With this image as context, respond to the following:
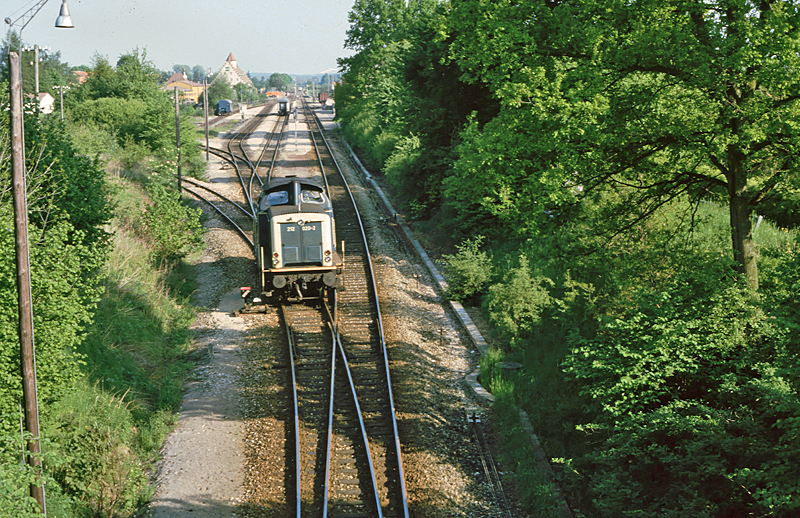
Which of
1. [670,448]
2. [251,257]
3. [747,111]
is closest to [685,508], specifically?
[670,448]

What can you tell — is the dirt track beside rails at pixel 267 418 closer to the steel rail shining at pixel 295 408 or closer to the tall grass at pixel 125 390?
the steel rail shining at pixel 295 408

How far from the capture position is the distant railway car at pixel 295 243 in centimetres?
1795

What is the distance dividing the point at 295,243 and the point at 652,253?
9.28m

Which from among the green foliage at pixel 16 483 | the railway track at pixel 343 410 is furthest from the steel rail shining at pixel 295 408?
the green foliage at pixel 16 483

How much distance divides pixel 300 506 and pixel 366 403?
3609 millimetres

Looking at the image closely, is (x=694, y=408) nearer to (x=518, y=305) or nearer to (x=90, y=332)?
(x=518, y=305)

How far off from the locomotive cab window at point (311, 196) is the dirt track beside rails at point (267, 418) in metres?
3.36

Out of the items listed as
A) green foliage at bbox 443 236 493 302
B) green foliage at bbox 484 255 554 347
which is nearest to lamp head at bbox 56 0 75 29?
green foliage at bbox 484 255 554 347

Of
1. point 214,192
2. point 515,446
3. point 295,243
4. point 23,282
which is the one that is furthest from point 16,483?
point 214,192

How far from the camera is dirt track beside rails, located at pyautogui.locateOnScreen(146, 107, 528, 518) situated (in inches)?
414

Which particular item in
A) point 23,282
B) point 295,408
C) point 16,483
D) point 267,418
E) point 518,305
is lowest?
point 267,418

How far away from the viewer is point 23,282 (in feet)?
29.3

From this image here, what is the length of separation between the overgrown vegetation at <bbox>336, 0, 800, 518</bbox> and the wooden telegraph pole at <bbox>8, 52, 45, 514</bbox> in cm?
731

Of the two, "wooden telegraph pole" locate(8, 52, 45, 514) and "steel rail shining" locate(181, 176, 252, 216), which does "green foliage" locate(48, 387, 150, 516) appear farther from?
"steel rail shining" locate(181, 176, 252, 216)
